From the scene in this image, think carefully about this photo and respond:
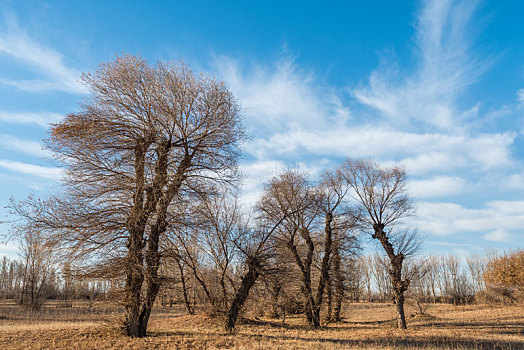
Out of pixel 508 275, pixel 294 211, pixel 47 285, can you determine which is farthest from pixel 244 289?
pixel 508 275

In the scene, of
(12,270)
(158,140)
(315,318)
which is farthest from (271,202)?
(12,270)

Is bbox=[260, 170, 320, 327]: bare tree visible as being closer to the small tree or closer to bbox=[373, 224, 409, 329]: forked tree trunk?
bbox=[373, 224, 409, 329]: forked tree trunk

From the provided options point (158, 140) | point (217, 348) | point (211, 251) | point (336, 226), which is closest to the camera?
point (217, 348)

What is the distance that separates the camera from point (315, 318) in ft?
71.9

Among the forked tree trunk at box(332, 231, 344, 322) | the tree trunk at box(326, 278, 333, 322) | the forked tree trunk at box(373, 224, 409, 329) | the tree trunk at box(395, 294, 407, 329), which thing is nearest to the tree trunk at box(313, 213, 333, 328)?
the tree trunk at box(326, 278, 333, 322)

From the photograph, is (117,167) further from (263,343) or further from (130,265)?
(263,343)

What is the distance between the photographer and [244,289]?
1791cm

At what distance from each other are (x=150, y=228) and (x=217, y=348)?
477 cm

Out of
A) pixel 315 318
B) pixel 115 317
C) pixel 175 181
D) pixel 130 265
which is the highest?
pixel 175 181

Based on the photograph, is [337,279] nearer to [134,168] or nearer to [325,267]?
[325,267]

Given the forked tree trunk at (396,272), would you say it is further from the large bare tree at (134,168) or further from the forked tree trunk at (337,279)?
the large bare tree at (134,168)

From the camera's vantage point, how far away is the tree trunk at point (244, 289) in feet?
57.7

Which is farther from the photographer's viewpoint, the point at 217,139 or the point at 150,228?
the point at 217,139

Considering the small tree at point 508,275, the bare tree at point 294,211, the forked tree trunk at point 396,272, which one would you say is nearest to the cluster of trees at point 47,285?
the bare tree at point 294,211
